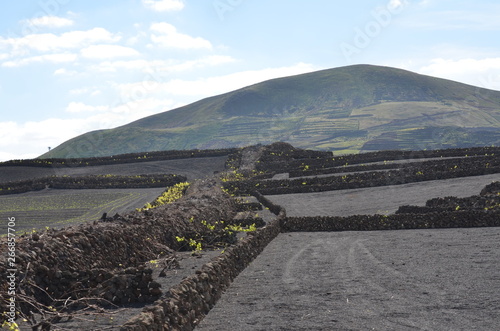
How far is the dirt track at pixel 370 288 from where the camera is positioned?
13930mm

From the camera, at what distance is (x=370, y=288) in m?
17.7

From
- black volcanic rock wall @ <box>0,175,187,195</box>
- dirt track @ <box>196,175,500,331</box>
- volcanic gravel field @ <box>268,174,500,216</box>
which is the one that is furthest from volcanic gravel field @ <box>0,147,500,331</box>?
black volcanic rock wall @ <box>0,175,187,195</box>

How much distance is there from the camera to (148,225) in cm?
2391

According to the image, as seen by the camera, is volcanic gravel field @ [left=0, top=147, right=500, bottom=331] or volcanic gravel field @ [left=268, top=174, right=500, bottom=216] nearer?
volcanic gravel field @ [left=0, top=147, right=500, bottom=331]

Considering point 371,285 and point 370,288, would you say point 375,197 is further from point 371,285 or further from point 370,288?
point 370,288

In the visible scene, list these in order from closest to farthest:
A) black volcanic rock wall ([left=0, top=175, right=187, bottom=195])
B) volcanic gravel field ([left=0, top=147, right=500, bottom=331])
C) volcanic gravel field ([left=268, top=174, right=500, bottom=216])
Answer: volcanic gravel field ([left=0, top=147, right=500, bottom=331]) → volcanic gravel field ([left=268, top=174, right=500, bottom=216]) → black volcanic rock wall ([left=0, top=175, right=187, bottom=195])

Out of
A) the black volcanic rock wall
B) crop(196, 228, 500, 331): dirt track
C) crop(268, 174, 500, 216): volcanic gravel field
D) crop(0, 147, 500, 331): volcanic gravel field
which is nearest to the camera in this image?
crop(0, 147, 500, 331): volcanic gravel field

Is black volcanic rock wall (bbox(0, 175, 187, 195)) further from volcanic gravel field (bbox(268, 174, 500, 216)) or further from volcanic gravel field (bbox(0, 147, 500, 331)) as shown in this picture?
volcanic gravel field (bbox(0, 147, 500, 331))

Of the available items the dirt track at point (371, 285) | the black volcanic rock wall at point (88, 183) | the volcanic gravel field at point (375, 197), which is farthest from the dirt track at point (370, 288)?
the black volcanic rock wall at point (88, 183)

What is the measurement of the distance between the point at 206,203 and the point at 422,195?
72.8ft

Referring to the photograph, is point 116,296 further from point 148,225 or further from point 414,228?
point 414,228

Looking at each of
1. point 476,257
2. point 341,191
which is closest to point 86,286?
point 476,257

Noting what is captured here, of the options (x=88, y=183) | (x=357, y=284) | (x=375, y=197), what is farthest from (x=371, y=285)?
(x=88, y=183)

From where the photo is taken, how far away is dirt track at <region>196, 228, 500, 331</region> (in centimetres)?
1393
